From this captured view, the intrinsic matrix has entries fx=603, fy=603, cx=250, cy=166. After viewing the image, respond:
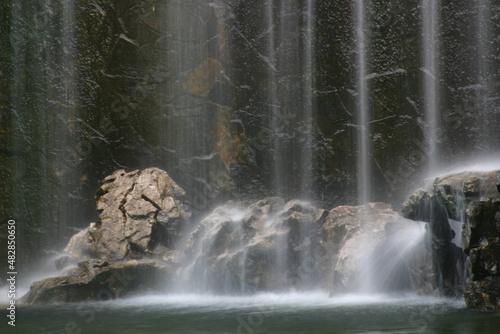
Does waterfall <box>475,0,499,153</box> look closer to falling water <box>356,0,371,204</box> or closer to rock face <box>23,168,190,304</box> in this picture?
falling water <box>356,0,371,204</box>

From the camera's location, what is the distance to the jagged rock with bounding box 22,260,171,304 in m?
10.5

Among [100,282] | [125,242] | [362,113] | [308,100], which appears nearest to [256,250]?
[125,242]

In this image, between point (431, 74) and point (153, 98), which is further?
point (153, 98)

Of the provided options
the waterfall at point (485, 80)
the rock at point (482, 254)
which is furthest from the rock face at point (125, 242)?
the waterfall at point (485, 80)

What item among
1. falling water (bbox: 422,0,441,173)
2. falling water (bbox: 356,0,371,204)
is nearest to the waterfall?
falling water (bbox: 422,0,441,173)

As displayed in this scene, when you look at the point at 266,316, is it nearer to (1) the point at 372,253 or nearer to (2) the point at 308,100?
(1) the point at 372,253

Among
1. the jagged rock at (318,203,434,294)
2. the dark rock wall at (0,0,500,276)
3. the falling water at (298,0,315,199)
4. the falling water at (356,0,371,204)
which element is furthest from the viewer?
the dark rock wall at (0,0,500,276)

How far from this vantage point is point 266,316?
784 cm

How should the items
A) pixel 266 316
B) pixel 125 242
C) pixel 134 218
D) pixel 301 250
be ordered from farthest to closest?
pixel 134 218 → pixel 125 242 → pixel 301 250 → pixel 266 316

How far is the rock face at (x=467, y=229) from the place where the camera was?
24.1ft

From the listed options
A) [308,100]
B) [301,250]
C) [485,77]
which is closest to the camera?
[301,250]

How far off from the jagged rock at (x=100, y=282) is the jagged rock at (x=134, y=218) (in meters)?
0.58

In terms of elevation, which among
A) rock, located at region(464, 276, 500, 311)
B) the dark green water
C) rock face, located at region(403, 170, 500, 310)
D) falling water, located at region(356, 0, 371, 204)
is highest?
falling water, located at region(356, 0, 371, 204)

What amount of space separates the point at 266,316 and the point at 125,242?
4894 mm
